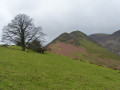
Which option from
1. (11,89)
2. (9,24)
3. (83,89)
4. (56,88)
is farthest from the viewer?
(9,24)

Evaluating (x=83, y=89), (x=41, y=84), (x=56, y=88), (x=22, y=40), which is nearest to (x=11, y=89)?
(x=41, y=84)

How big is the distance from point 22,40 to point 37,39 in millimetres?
5776

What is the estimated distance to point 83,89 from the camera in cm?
1670

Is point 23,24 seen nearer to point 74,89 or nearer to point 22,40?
point 22,40

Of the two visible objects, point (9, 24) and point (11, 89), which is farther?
point (9, 24)

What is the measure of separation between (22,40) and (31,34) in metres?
4.02

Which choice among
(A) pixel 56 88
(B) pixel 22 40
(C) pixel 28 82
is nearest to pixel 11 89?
(C) pixel 28 82

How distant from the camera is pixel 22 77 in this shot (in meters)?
17.8

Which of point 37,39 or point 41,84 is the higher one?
point 37,39

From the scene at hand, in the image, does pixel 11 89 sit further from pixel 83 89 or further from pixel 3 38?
pixel 3 38

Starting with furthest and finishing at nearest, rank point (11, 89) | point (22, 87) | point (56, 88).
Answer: point (56, 88) < point (22, 87) < point (11, 89)

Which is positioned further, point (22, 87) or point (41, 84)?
point (41, 84)

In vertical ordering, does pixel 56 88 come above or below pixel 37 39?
below

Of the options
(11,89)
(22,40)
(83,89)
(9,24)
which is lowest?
(83,89)
